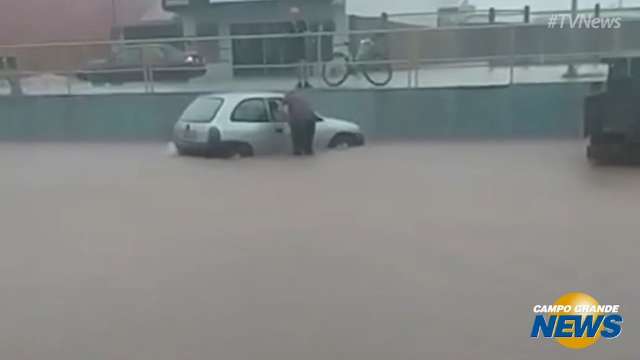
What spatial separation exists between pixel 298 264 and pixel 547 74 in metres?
0.77

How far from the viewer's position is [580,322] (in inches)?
49.9

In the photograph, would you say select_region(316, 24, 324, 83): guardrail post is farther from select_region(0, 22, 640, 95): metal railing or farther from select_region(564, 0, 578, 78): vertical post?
select_region(564, 0, 578, 78): vertical post

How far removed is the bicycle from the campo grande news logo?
27.2 inches

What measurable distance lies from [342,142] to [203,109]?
0.34 m

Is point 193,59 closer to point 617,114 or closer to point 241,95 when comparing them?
point 241,95

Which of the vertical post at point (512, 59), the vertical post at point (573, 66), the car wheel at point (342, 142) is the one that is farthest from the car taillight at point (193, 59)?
the vertical post at point (573, 66)

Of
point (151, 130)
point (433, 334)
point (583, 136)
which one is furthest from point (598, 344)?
point (151, 130)

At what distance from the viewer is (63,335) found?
135 centimetres

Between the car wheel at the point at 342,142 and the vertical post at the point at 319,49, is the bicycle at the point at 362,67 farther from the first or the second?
the car wheel at the point at 342,142

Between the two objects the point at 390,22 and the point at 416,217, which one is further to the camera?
the point at 416,217

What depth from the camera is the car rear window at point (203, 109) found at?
49.6 inches

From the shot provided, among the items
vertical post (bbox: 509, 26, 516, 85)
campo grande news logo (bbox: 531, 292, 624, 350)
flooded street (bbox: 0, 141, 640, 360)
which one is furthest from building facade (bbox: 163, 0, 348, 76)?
campo grande news logo (bbox: 531, 292, 624, 350)

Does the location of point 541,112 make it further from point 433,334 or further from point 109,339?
point 109,339

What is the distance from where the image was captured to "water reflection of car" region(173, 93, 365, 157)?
1.25 meters
